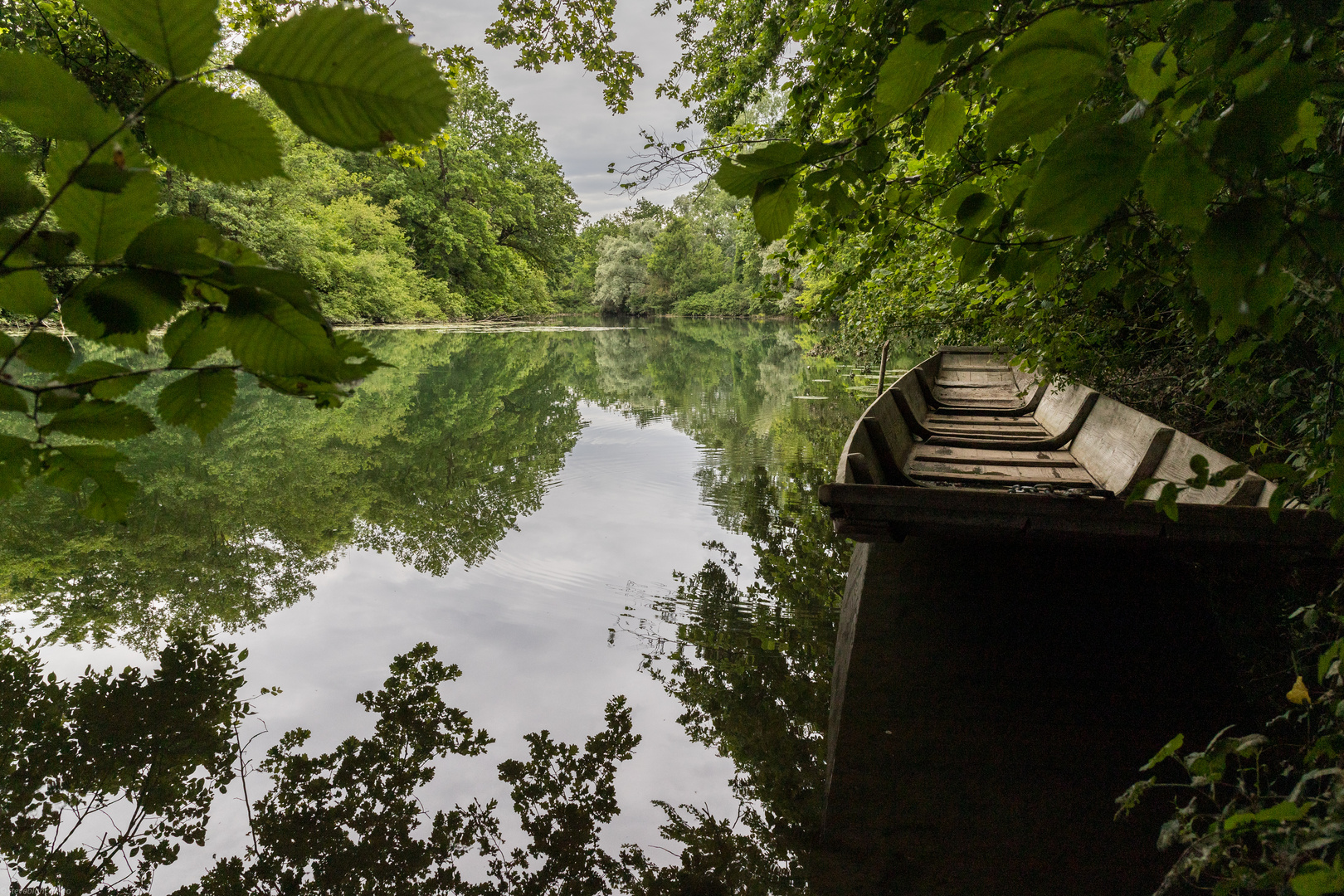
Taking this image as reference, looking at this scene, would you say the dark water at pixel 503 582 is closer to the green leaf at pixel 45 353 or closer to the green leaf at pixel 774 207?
the green leaf at pixel 774 207

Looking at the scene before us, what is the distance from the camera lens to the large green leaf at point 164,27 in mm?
385

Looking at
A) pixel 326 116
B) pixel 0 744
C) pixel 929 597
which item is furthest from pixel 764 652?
pixel 326 116

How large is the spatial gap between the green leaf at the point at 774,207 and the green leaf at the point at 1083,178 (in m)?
0.29

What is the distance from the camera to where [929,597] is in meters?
3.61

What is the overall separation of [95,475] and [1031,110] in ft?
2.59

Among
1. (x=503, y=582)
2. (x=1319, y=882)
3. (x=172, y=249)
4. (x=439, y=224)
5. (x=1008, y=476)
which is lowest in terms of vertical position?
(x=1319, y=882)

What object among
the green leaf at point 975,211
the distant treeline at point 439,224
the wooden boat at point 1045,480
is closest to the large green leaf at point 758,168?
the green leaf at point 975,211

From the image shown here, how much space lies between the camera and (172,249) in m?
0.43

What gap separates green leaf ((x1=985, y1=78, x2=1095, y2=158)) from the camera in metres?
0.51

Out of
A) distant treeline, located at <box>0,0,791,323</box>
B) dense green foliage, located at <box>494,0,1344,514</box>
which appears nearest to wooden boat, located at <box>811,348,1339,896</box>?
dense green foliage, located at <box>494,0,1344,514</box>

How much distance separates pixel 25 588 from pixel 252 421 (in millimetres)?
6077

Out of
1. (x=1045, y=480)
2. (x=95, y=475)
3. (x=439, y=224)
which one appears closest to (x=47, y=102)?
(x=95, y=475)

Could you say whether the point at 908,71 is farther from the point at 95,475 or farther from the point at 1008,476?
the point at 1008,476

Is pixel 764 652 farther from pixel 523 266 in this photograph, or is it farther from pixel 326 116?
pixel 523 266
